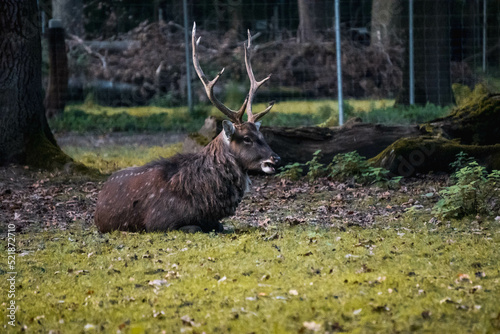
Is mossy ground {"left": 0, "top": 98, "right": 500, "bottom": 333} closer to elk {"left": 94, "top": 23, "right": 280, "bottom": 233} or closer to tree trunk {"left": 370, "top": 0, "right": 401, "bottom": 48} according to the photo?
elk {"left": 94, "top": 23, "right": 280, "bottom": 233}

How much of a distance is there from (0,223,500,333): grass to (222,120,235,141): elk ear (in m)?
1.17

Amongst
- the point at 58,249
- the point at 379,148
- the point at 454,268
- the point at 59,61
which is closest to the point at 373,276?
the point at 454,268

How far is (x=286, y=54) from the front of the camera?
21.5 metres

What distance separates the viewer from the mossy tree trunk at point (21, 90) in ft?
38.2

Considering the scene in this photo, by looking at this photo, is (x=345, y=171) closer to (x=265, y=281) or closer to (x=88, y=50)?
(x=265, y=281)

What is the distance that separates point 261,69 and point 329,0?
4.72 meters

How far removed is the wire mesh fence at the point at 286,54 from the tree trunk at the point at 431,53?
0.03 metres

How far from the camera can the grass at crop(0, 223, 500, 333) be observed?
15.8 feet

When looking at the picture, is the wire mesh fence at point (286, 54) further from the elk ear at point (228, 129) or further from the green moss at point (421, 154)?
the elk ear at point (228, 129)

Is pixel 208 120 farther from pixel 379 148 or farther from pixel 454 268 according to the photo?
pixel 454 268

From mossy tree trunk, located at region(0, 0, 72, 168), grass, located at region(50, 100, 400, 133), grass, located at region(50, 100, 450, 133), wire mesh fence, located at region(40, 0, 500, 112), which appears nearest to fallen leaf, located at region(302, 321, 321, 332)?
mossy tree trunk, located at region(0, 0, 72, 168)

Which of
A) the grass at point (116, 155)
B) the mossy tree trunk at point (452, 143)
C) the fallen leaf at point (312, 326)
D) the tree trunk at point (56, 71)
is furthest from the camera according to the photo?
the tree trunk at point (56, 71)

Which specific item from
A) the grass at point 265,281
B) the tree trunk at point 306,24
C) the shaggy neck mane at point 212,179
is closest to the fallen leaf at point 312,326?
the grass at point 265,281

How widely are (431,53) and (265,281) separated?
13336 mm
